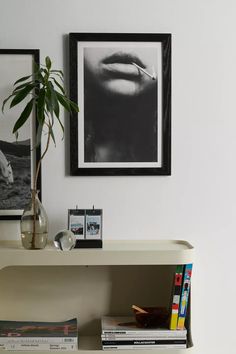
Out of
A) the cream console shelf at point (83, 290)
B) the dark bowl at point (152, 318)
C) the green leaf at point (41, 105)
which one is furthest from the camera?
the cream console shelf at point (83, 290)

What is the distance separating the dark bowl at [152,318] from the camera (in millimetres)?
2242

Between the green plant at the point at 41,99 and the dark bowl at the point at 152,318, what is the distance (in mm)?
638

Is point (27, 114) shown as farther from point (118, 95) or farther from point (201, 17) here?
point (201, 17)

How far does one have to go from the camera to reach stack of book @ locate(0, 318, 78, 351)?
2.17m

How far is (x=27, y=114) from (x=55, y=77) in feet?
0.90

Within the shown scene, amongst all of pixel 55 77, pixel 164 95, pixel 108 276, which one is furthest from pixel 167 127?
pixel 108 276

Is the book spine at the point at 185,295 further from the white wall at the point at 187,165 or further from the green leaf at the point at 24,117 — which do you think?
the green leaf at the point at 24,117

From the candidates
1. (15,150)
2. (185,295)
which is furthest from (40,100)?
(185,295)

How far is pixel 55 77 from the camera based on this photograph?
7.68 ft

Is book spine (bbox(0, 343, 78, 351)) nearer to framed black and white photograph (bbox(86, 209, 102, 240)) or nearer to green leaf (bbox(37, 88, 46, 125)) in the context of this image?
framed black and white photograph (bbox(86, 209, 102, 240))

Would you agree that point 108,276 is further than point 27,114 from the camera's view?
Yes

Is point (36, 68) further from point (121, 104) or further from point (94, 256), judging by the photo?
point (94, 256)

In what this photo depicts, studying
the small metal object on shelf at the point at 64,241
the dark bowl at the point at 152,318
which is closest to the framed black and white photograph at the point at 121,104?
the small metal object on shelf at the point at 64,241

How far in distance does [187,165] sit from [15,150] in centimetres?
70
